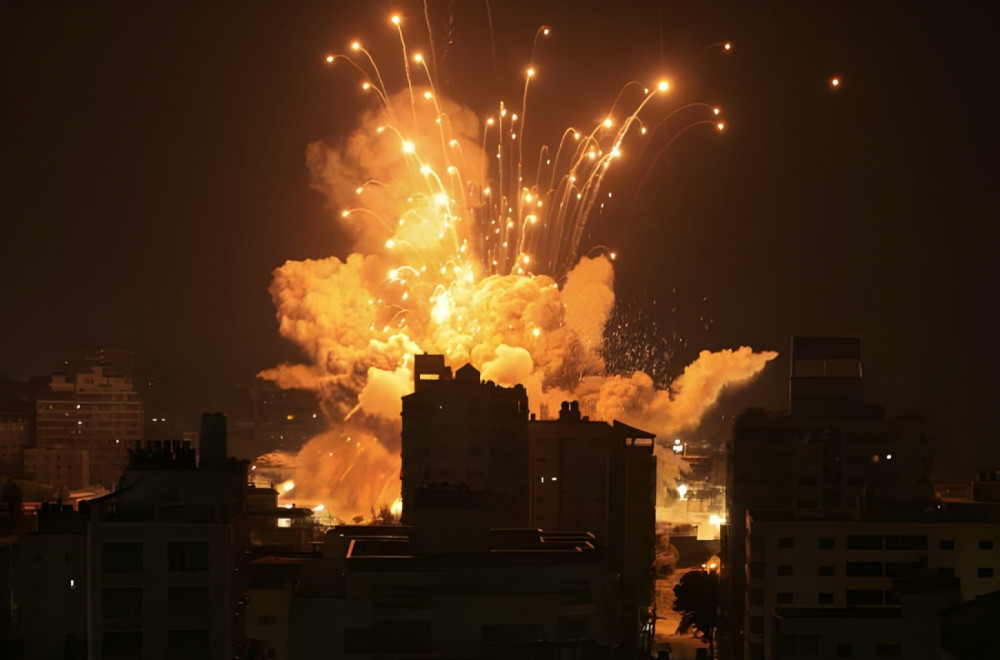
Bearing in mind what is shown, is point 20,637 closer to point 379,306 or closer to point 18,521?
point 18,521

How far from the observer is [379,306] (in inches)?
2218

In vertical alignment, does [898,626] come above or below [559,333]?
below

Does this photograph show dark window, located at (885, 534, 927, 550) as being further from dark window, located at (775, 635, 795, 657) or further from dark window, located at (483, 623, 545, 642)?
dark window, located at (483, 623, 545, 642)

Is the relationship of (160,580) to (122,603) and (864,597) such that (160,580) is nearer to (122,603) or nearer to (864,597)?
(122,603)

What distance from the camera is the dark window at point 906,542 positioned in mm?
30828

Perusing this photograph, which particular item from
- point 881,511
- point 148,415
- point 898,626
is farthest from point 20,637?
point 148,415

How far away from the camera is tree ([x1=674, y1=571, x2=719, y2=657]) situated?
3700 cm

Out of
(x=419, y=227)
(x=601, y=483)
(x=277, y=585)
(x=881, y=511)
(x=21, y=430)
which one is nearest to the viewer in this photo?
(x=277, y=585)

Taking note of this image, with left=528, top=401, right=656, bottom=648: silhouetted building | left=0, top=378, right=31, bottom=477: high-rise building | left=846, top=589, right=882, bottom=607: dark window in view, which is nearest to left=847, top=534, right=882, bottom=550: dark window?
left=846, top=589, right=882, bottom=607: dark window

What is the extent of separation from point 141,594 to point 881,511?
16465 millimetres

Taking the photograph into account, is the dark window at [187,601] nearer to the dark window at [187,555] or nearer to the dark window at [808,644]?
the dark window at [187,555]

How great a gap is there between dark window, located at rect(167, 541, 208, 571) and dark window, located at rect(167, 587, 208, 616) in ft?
1.22

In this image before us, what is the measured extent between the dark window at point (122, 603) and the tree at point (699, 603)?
15886 mm

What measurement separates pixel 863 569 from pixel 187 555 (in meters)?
14.4
